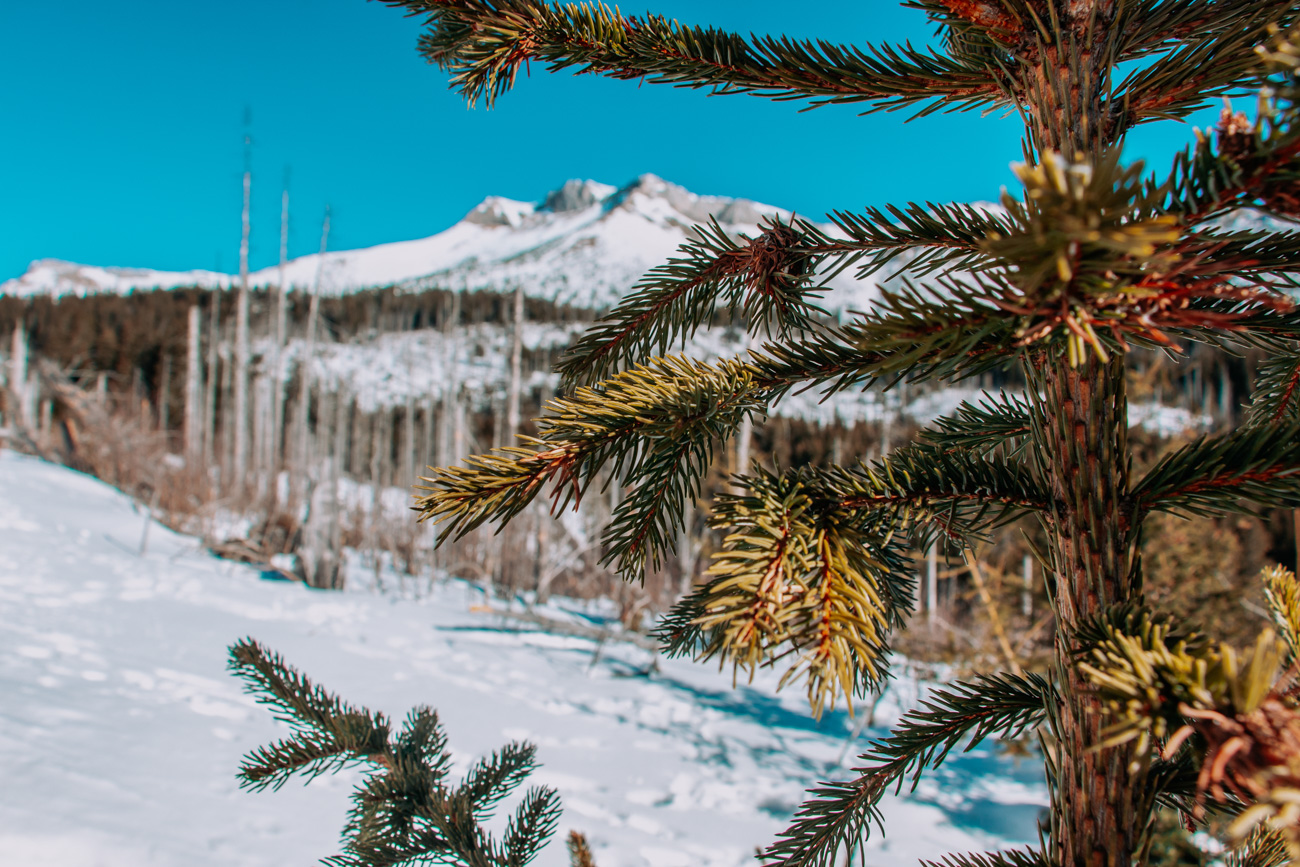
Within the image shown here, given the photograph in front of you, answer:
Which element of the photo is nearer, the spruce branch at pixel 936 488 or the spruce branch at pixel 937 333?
the spruce branch at pixel 937 333

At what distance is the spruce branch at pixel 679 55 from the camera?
2.72 ft

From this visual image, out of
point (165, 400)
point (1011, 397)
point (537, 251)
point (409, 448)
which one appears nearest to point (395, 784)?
point (1011, 397)

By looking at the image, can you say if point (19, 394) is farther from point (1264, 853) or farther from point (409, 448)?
point (1264, 853)

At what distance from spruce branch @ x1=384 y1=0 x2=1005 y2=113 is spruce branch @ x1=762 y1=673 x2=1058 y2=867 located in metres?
0.74

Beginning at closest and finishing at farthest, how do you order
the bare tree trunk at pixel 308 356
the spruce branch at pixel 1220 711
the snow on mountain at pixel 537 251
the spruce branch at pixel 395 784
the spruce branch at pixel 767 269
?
the spruce branch at pixel 1220 711, the spruce branch at pixel 767 269, the spruce branch at pixel 395 784, the bare tree trunk at pixel 308 356, the snow on mountain at pixel 537 251

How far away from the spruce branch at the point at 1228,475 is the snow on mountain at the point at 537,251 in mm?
92357

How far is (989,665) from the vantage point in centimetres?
596

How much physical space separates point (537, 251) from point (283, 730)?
127277mm

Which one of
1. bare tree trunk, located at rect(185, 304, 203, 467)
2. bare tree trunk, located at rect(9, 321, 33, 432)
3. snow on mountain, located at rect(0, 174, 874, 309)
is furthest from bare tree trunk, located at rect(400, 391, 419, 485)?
snow on mountain, located at rect(0, 174, 874, 309)

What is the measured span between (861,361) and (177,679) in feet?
21.3

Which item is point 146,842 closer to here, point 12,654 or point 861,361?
point 12,654

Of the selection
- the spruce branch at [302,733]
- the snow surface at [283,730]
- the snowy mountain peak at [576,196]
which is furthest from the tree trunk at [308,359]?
the snowy mountain peak at [576,196]

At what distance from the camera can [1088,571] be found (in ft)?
2.21

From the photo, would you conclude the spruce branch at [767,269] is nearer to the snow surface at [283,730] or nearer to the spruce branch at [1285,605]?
the spruce branch at [1285,605]
